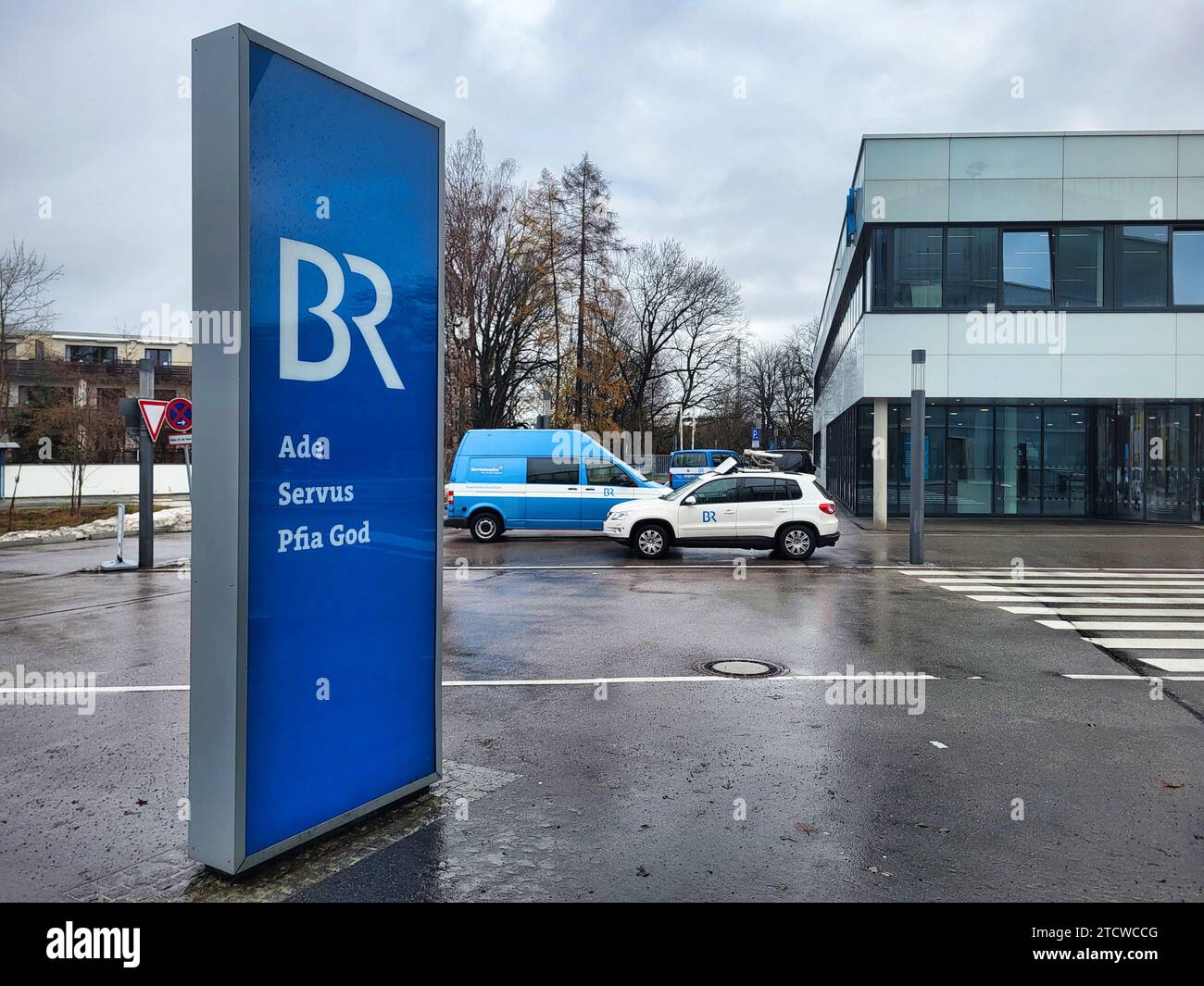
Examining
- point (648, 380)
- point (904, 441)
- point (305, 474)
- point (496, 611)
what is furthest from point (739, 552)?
point (648, 380)

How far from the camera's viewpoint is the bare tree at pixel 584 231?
3622 centimetres

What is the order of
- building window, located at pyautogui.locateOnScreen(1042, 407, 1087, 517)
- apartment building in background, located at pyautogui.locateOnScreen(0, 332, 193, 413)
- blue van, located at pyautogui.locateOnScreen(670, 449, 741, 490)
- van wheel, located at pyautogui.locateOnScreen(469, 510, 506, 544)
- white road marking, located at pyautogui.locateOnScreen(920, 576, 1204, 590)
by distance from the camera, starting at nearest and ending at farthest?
white road marking, located at pyautogui.locateOnScreen(920, 576, 1204, 590)
van wheel, located at pyautogui.locateOnScreen(469, 510, 506, 544)
building window, located at pyautogui.locateOnScreen(1042, 407, 1087, 517)
apartment building in background, located at pyautogui.locateOnScreen(0, 332, 193, 413)
blue van, located at pyautogui.locateOnScreen(670, 449, 741, 490)

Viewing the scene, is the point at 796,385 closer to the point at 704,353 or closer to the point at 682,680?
the point at 704,353

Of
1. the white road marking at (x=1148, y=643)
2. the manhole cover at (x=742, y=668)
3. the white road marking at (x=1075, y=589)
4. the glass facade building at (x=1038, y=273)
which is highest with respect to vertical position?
the glass facade building at (x=1038, y=273)

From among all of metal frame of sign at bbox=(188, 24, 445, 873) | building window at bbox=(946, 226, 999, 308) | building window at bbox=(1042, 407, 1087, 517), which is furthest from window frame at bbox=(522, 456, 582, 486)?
metal frame of sign at bbox=(188, 24, 445, 873)

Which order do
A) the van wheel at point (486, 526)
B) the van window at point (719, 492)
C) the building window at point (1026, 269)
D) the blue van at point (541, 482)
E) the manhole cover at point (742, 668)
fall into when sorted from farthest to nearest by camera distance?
the building window at point (1026, 269) → the van wheel at point (486, 526) → the blue van at point (541, 482) → the van window at point (719, 492) → the manhole cover at point (742, 668)

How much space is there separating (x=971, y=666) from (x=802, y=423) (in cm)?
7845

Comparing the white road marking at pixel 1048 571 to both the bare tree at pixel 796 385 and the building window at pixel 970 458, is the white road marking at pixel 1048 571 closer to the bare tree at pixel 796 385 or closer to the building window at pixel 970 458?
the building window at pixel 970 458

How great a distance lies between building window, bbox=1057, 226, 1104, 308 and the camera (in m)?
24.1

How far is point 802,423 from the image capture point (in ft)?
279

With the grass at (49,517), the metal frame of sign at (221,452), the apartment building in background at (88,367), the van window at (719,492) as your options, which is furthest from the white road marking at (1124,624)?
the apartment building in background at (88,367)

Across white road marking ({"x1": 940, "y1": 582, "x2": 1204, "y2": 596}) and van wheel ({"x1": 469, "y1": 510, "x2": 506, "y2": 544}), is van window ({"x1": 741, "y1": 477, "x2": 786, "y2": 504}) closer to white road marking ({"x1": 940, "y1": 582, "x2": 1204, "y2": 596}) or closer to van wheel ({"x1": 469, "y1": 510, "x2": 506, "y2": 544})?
white road marking ({"x1": 940, "y1": 582, "x2": 1204, "y2": 596})

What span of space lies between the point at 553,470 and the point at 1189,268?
58.4 feet
